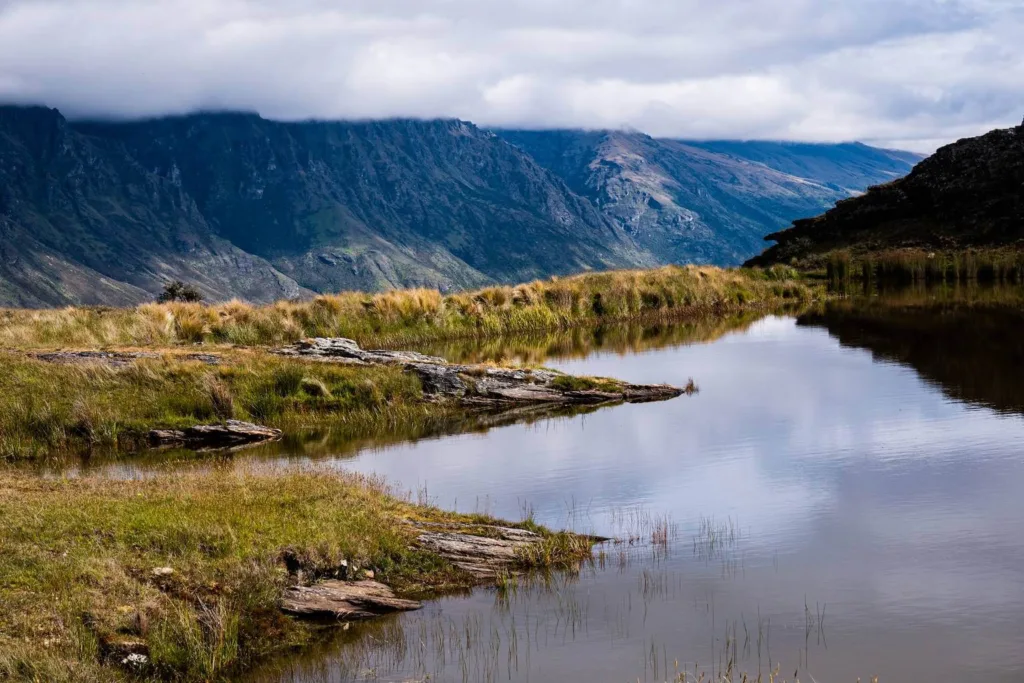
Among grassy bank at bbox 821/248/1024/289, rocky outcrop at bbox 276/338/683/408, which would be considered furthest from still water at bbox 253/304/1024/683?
grassy bank at bbox 821/248/1024/289

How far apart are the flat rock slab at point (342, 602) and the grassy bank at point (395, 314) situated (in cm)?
2157

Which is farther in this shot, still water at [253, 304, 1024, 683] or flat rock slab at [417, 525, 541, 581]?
flat rock slab at [417, 525, 541, 581]

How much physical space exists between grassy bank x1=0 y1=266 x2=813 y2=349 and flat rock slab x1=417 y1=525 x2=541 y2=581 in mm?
20624

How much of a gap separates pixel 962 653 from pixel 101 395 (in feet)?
72.1

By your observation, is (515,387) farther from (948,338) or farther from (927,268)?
(927,268)

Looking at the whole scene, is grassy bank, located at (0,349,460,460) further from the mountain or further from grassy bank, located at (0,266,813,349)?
the mountain

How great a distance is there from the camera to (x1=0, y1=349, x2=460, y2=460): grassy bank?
2670 cm

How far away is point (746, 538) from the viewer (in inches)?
683

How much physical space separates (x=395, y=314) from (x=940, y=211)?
2115 inches

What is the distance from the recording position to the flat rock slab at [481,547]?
16328 millimetres

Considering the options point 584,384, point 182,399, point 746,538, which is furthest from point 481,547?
point 584,384

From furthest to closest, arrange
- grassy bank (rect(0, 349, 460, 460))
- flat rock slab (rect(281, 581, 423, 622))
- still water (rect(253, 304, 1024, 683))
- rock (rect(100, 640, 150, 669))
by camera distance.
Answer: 1. grassy bank (rect(0, 349, 460, 460))
2. flat rock slab (rect(281, 581, 423, 622))
3. still water (rect(253, 304, 1024, 683))
4. rock (rect(100, 640, 150, 669))

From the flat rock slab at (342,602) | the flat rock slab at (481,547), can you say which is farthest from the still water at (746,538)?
the flat rock slab at (481,547)

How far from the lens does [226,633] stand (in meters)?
13.3
